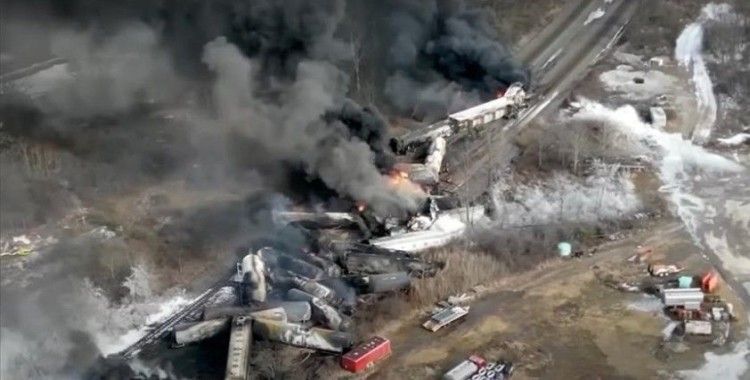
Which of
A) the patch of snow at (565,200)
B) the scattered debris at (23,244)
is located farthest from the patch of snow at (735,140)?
the scattered debris at (23,244)

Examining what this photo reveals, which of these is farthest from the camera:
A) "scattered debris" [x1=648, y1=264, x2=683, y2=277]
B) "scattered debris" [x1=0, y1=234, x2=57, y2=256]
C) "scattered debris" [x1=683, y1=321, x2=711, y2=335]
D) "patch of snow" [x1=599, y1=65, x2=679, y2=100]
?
"patch of snow" [x1=599, y1=65, x2=679, y2=100]

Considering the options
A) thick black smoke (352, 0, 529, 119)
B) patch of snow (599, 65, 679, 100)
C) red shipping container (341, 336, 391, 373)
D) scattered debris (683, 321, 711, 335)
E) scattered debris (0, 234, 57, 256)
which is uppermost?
thick black smoke (352, 0, 529, 119)

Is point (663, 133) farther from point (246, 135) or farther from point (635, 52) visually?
point (246, 135)

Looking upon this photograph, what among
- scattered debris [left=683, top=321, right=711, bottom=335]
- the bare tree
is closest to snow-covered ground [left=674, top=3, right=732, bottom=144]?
scattered debris [left=683, top=321, right=711, bottom=335]

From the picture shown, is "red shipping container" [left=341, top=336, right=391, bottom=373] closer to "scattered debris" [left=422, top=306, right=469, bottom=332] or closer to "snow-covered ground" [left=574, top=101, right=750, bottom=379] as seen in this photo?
"scattered debris" [left=422, top=306, right=469, bottom=332]

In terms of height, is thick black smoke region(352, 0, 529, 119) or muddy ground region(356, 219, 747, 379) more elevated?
thick black smoke region(352, 0, 529, 119)

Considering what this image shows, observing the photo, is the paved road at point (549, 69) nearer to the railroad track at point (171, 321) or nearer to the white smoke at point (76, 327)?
the railroad track at point (171, 321)
